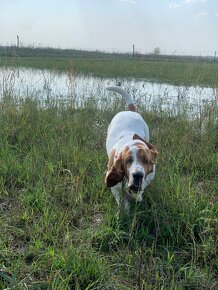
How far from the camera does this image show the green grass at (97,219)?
222 cm

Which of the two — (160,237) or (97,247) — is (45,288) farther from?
(160,237)

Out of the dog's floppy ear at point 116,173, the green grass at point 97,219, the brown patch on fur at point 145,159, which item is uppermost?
the brown patch on fur at point 145,159

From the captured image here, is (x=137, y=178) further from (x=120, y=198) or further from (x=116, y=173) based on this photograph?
(x=120, y=198)

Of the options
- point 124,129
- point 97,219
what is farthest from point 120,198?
point 124,129

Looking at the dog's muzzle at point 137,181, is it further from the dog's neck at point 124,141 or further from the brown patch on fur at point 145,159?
the dog's neck at point 124,141

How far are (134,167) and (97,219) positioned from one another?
66cm

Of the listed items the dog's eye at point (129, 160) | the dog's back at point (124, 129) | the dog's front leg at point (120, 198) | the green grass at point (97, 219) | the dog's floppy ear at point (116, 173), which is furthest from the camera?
the dog's back at point (124, 129)

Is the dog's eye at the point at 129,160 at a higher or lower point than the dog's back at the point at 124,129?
lower

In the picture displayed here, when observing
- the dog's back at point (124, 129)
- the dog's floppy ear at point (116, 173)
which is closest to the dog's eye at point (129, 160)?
the dog's floppy ear at point (116, 173)

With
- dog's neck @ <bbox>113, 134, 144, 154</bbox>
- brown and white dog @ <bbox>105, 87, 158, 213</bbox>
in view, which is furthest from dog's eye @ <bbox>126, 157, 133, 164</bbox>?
dog's neck @ <bbox>113, 134, 144, 154</bbox>

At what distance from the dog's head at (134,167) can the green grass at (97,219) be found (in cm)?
23

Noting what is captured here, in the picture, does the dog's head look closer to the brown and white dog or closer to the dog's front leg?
the brown and white dog

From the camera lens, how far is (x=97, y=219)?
2975 millimetres

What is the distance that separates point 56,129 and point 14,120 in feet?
2.22
